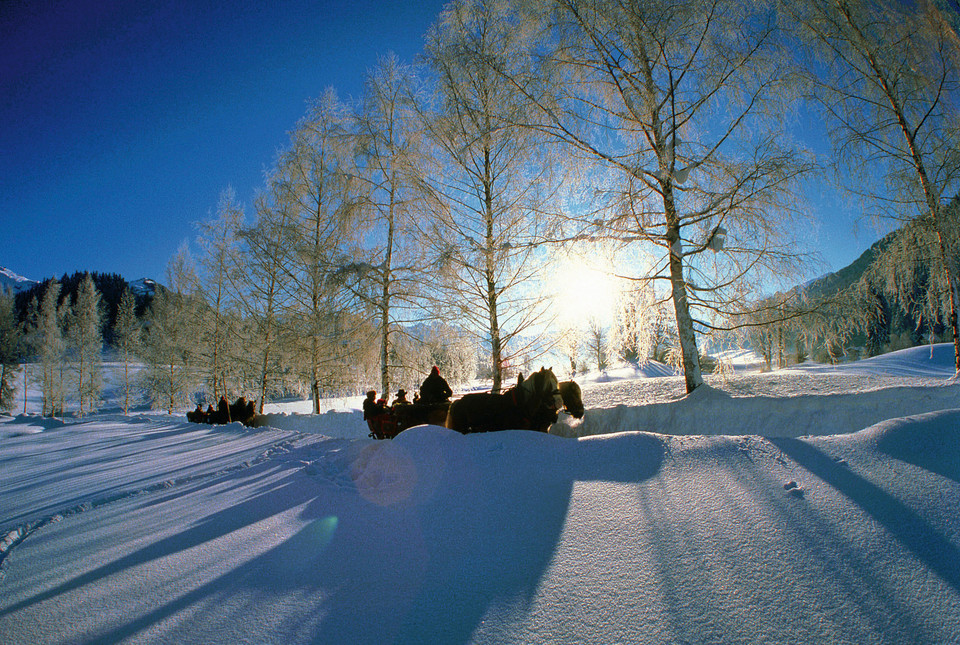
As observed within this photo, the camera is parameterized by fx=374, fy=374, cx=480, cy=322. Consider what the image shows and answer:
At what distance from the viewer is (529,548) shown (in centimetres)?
188

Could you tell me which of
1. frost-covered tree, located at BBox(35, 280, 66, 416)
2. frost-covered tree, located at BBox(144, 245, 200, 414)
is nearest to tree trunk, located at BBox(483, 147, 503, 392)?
frost-covered tree, located at BBox(144, 245, 200, 414)

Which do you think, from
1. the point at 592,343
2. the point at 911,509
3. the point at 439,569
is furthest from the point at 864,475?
the point at 592,343

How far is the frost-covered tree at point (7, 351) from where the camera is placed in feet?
97.8

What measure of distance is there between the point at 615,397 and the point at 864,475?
4.60 meters

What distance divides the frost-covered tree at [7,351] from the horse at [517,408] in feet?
147

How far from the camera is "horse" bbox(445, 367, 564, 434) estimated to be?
481 cm

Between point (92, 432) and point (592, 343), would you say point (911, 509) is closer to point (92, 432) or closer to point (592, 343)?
point (592, 343)

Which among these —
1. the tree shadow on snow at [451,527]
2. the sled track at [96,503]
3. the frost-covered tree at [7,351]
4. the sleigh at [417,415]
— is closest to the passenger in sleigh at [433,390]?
the sleigh at [417,415]

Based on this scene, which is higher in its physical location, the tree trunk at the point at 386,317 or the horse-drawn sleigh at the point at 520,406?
the tree trunk at the point at 386,317

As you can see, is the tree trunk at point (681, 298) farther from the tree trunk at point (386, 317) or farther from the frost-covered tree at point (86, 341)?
the frost-covered tree at point (86, 341)

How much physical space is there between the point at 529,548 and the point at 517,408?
9.77 ft

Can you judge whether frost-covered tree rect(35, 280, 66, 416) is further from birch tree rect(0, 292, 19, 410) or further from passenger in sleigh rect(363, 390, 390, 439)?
passenger in sleigh rect(363, 390, 390, 439)

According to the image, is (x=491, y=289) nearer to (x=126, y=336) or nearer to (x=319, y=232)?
(x=319, y=232)

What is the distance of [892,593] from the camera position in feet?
4.40
